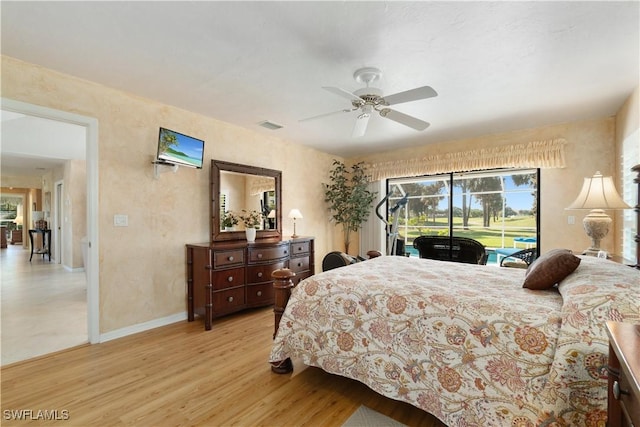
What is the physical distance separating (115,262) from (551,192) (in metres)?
5.32

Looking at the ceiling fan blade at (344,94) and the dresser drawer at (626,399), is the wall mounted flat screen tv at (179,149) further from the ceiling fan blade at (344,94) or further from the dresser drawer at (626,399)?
the dresser drawer at (626,399)

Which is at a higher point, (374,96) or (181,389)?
(374,96)

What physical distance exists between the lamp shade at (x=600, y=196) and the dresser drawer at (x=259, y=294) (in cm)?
340

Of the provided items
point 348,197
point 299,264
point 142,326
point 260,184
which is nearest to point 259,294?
point 299,264

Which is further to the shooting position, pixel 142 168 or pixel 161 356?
pixel 142 168

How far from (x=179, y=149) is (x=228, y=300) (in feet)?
5.80

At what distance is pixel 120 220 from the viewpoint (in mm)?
3000

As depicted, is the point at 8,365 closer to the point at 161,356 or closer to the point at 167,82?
the point at 161,356

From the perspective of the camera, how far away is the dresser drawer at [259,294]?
364cm

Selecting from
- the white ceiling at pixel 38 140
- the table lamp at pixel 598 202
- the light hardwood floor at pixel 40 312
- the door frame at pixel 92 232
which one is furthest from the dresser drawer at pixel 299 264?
the white ceiling at pixel 38 140

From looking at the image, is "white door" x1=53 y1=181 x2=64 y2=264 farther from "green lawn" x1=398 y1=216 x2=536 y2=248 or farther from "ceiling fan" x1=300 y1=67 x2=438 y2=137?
"green lawn" x1=398 y1=216 x2=536 y2=248

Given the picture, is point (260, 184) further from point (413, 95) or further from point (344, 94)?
point (413, 95)

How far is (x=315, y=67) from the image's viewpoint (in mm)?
2395

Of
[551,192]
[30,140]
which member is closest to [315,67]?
[551,192]
